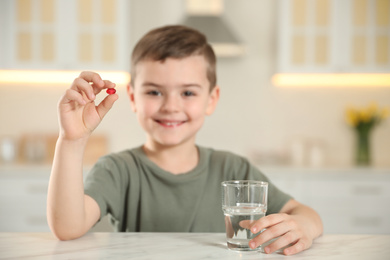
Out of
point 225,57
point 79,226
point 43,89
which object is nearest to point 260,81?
point 225,57

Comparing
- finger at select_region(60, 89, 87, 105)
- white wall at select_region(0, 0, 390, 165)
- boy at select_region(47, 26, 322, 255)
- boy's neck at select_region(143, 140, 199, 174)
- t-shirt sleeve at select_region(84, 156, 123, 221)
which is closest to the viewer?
finger at select_region(60, 89, 87, 105)

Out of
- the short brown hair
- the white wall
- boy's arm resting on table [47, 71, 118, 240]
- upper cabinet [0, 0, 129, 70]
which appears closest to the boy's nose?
the short brown hair

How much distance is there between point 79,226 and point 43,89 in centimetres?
286

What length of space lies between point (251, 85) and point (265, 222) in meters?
2.89

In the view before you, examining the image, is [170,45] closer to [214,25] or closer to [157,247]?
[157,247]

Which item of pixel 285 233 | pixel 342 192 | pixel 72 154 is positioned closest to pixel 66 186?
pixel 72 154

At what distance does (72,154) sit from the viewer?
2.91 ft

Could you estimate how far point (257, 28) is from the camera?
360 centimetres

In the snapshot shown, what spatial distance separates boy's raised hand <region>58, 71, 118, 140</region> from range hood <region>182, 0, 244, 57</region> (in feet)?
8.13

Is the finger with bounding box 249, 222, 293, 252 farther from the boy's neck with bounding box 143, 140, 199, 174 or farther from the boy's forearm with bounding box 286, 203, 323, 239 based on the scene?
the boy's neck with bounding box 143, 140, 199, 174

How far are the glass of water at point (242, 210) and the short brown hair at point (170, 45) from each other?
2.02ft

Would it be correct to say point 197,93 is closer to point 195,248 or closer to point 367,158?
point 195,248

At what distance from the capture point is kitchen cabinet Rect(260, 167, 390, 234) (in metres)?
3.02

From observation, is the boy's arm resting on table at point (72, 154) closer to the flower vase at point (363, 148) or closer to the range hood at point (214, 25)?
the range hood at point (214, 25)
